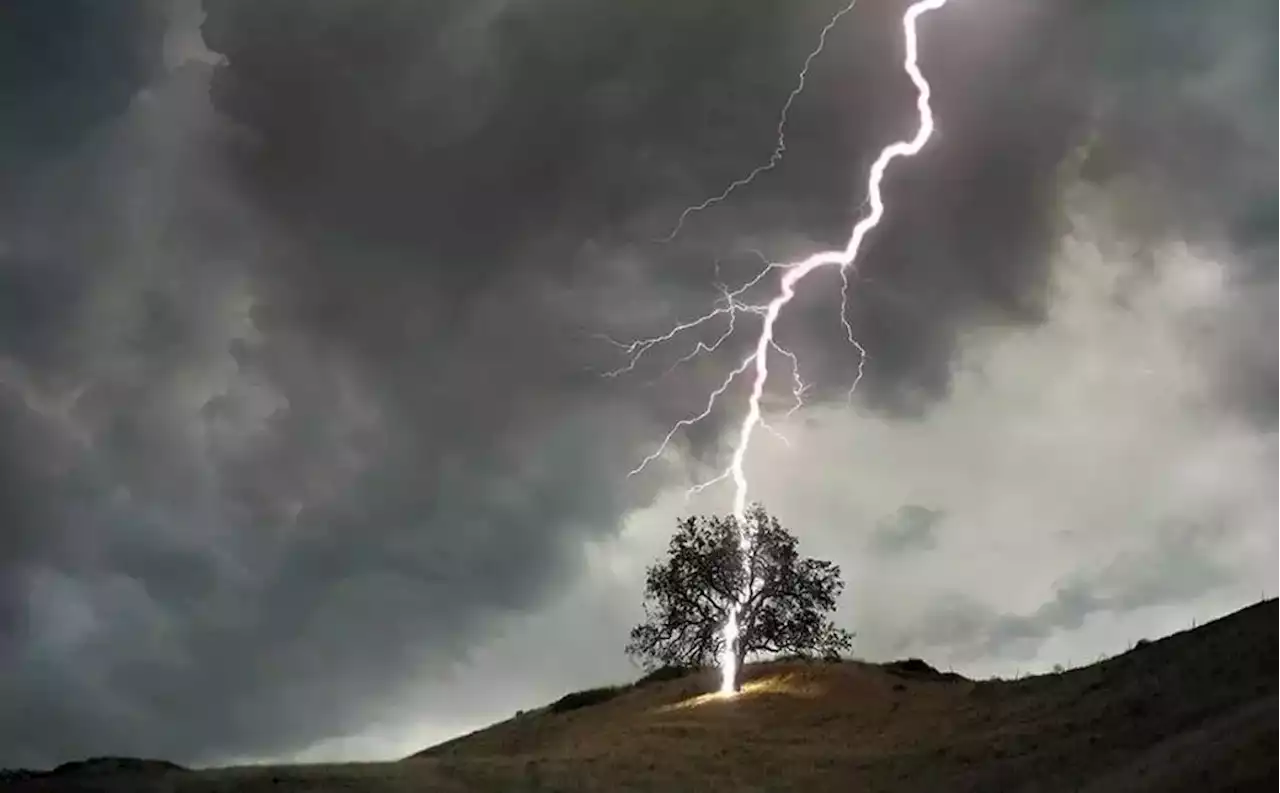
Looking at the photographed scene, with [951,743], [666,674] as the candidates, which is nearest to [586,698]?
[666,674]

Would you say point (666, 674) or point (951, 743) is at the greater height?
point (666, 674)

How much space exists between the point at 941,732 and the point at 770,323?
13.5 m

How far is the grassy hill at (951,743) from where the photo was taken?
1677 centimetres

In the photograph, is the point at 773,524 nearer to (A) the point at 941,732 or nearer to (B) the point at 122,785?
(A) the point at 941,732

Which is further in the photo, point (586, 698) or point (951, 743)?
point (586, 698)

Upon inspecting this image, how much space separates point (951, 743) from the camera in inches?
895

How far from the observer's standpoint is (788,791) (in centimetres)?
2098

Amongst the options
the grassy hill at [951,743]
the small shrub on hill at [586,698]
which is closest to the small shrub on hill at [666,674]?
the small shrub on hill at [586,698]

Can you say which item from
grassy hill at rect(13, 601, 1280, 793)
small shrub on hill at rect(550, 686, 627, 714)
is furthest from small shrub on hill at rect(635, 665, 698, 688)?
grassy hill at rect(13, 601, 1280, 793)

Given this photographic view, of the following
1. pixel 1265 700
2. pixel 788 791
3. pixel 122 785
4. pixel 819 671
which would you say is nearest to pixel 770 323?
pixel 819 671

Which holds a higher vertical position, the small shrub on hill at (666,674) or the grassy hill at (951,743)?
the small shrub on hill at (666,674)

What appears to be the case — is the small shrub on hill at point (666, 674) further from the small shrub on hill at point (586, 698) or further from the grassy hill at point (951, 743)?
the grassy hill at point (951, 743)

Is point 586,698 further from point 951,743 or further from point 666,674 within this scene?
point 951,743

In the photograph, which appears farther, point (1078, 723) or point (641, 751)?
point (641, 751)
